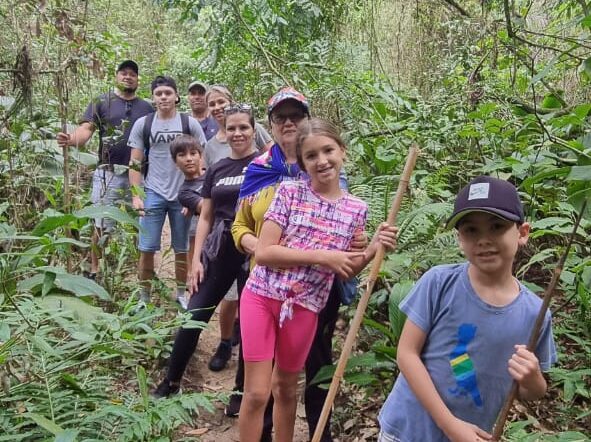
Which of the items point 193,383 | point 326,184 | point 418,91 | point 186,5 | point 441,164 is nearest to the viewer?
point 326,184

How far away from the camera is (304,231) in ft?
8.29

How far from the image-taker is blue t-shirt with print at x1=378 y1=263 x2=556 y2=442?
167 cm

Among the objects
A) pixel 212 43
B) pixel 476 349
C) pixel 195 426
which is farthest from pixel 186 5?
pixel 476 349

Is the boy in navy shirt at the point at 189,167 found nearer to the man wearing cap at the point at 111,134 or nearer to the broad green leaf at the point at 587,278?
the man wearing cap at the point at 111,134

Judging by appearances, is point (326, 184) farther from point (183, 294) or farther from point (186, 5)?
point (186, 5)

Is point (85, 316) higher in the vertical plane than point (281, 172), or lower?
lower

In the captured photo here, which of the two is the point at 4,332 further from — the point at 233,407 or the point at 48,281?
the point at 233,407

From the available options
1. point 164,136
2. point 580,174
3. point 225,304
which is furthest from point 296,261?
point 164,136

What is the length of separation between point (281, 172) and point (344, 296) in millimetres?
648

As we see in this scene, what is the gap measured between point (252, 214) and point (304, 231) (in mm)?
394

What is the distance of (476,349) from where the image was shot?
5.54 ft

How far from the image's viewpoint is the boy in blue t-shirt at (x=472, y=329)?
165 centimetres

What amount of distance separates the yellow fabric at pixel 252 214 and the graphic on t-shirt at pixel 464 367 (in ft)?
3.98

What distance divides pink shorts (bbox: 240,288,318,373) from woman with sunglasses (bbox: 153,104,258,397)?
2.32ft
